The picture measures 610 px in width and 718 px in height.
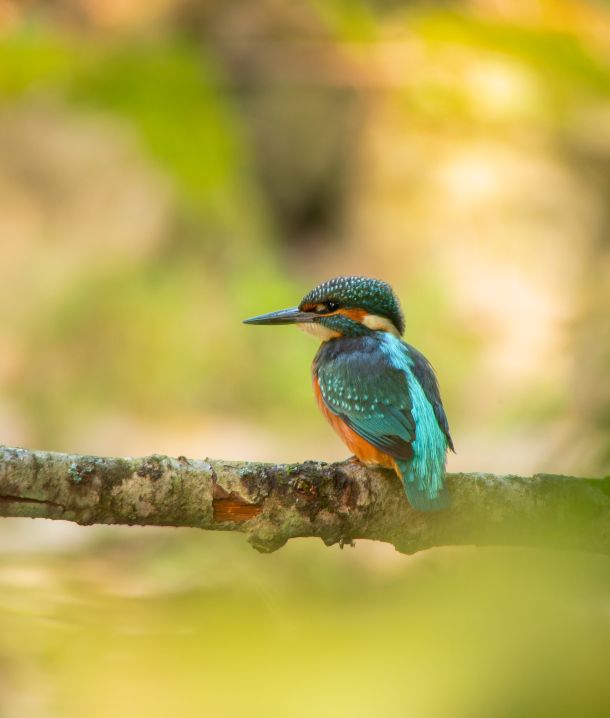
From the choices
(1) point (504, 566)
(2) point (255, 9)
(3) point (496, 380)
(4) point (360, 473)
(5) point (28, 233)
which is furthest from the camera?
(2) point (255, 9)

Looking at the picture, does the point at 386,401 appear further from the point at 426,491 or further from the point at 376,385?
the point at 426,491

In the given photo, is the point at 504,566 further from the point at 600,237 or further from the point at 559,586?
the point at 600,237

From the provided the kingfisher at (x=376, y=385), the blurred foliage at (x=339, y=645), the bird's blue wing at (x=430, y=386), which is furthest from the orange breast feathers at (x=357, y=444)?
the blurred foliage at (x=339, y=645)

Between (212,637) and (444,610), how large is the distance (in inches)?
3.8

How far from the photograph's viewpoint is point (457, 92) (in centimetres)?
242

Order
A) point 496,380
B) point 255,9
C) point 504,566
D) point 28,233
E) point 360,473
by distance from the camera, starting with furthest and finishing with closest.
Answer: point 255,9 < point 28,233 < point 496,380 < point 360,473 < point 504,566

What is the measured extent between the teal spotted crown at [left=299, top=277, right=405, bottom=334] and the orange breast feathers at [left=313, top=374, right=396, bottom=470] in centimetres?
25

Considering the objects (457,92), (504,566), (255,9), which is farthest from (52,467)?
(255,9)

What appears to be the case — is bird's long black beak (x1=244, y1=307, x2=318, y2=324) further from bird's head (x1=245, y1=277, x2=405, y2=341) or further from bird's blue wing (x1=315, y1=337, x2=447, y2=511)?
bird's blue wing (x1=315, y1=337, x2=447, y2=511)

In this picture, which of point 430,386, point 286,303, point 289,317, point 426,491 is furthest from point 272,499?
point 286,303

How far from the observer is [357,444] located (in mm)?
2189

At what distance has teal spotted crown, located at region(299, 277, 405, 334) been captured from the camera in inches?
101

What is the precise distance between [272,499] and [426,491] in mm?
322

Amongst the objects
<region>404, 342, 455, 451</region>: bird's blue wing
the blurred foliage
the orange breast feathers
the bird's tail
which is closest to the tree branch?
the bird's tail
